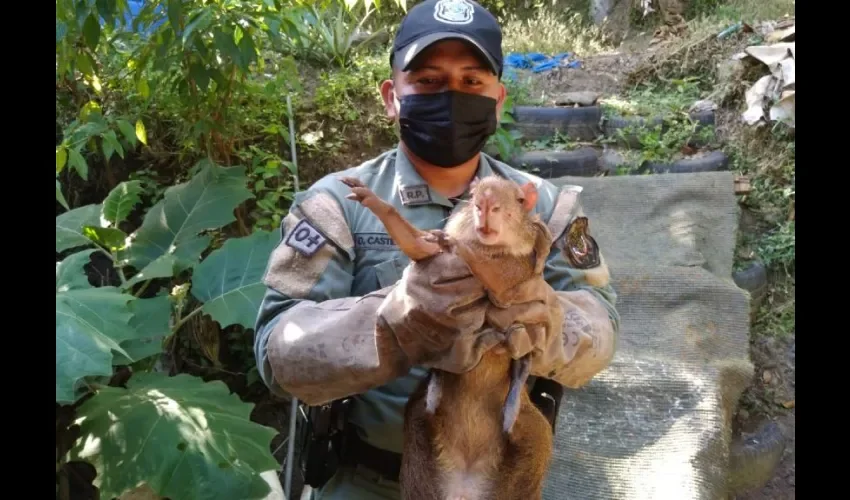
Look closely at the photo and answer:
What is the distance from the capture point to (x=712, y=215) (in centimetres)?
568

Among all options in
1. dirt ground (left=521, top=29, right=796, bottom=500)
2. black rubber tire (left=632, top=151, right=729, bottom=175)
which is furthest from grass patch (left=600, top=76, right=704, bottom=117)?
black rubber tire (left=632, top=151, right=729, bottom=175)

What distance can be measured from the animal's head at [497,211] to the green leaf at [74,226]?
3.44 meters

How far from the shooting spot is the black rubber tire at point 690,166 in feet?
20.9

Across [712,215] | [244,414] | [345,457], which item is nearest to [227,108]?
[244,414]

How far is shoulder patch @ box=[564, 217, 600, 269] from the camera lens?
2477 mm

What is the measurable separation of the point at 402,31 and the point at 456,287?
4.48ft

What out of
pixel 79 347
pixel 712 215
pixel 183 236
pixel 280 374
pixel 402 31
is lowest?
pixel 712 215

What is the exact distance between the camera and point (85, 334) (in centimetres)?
291

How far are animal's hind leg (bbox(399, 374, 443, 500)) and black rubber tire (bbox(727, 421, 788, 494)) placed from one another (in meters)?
3.80

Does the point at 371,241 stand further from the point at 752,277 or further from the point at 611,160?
the point at 611,160

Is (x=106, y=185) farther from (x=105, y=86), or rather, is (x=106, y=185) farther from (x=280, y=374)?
(x=280, y=374)

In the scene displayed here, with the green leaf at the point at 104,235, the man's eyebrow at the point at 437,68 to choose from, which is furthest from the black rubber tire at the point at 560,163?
the man's eyebrow at the point at 437,68

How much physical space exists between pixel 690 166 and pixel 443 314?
17.6ft

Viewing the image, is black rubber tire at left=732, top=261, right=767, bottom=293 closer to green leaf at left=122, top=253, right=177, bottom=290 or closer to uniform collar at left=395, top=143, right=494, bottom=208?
uniform collar at left=395, top=143, right=494, bottom=208
